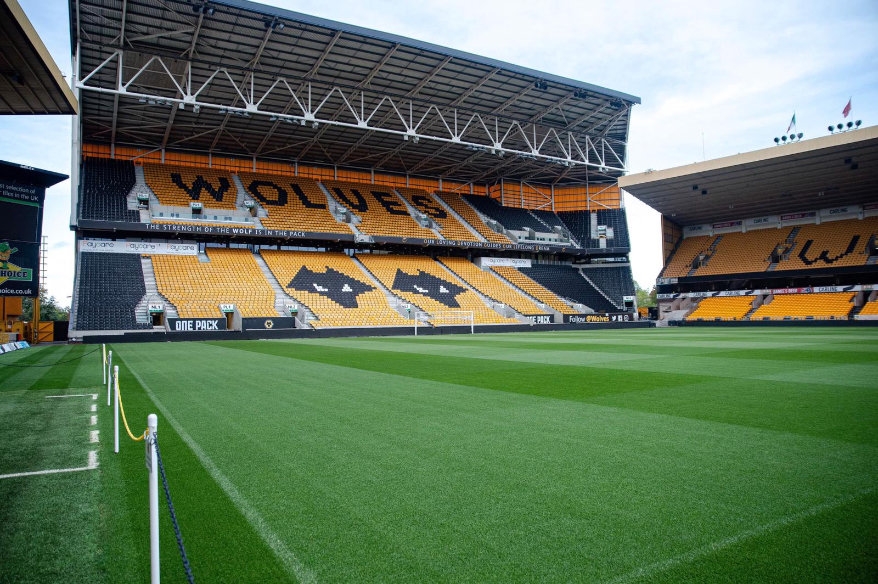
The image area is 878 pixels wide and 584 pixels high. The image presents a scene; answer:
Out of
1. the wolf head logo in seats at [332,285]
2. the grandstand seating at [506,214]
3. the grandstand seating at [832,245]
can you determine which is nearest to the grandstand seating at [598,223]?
the grandstand seating at [506,214]

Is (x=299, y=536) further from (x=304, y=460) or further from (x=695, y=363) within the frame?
(x=695, y=363)

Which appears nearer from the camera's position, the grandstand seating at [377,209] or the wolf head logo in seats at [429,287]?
the wolf head logo in seats at [429,287]

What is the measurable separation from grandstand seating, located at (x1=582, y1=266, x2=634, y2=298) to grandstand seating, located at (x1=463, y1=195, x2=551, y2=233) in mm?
6434

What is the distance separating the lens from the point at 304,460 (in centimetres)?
517

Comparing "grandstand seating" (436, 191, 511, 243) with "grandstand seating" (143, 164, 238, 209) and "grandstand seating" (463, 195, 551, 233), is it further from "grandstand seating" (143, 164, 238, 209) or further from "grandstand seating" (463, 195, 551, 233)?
"grandstand seating" (143, 164, 238, 209)

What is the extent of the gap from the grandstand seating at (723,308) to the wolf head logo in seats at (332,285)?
28.3 metres

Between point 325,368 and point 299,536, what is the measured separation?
1016cm

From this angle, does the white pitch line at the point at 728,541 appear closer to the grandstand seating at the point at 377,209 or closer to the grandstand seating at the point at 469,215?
the grandstand seating at the point at 377,209

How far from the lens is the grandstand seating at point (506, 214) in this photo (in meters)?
48.8

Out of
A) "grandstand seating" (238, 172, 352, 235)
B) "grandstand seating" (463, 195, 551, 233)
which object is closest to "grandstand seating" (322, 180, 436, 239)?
"grandstand seating" (238, 172, 352, 235)

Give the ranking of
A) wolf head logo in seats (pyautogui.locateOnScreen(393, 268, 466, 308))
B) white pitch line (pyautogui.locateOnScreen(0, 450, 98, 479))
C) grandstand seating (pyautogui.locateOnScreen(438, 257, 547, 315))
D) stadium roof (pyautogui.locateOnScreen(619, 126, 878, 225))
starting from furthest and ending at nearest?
1. grandstand seating (pyautogui.locateOnScreen(438, 257, 547, 315))
2. wolf head logo in seats (pyautogui.locateOnScreen(393, 268, 466, 308))
3. stadium roof (pyautogui.locateOnScreen(619, 126, 878, 225))
4. white pitch line (pyautogui.locateOnScreen(0, 450, 98, 479))

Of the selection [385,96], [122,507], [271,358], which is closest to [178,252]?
[385,96]

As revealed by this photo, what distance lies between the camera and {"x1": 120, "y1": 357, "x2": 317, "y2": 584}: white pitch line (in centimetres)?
293

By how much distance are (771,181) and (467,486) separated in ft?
146
